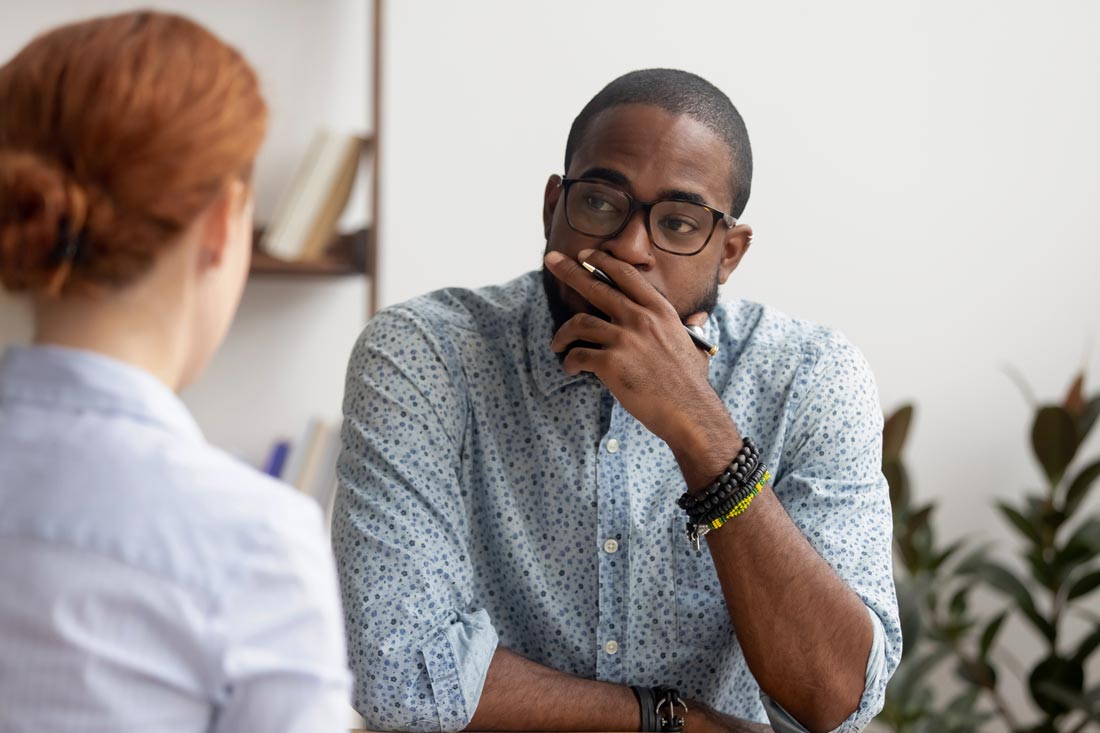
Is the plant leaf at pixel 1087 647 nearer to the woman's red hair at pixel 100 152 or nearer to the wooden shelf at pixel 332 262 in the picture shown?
the wooden shelf at pixel 332 262

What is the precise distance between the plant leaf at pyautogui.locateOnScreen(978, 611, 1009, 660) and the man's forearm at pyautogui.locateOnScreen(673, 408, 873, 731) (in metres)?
1.29

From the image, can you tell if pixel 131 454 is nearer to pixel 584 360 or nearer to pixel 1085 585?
pixel 584 360

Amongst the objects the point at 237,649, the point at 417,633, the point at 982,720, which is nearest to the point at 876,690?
the point at 417,633

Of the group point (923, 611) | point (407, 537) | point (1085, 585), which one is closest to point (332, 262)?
point (407, 537)

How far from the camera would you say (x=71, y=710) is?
0.68 metres

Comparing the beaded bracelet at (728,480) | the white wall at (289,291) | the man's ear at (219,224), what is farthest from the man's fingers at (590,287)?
the white wall at (289,291)

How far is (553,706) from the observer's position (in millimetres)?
1320

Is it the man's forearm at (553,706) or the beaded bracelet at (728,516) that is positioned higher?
the beaded bracelet at (728,516)

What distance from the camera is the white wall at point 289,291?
2631 millimetres

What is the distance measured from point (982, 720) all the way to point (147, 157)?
7.54 ft

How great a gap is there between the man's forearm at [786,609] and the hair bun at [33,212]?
31.2 inches

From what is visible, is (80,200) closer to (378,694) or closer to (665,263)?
(378,694)

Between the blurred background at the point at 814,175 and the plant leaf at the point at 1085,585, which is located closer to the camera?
the plant leaf at the point at 1085,585

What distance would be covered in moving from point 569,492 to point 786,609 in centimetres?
32
